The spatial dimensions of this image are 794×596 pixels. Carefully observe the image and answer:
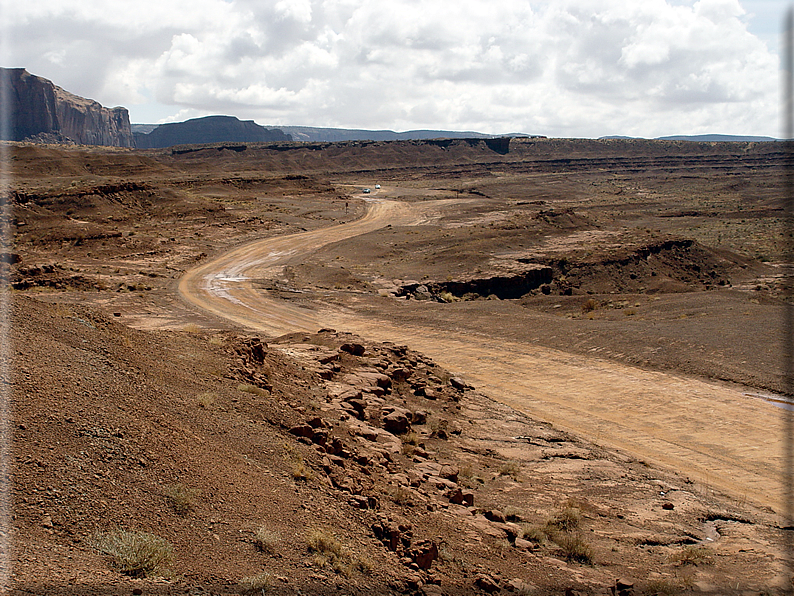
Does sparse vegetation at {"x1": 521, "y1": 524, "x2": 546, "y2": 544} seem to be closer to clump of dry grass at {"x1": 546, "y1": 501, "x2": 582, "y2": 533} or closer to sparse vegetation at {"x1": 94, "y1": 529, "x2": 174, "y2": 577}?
clump of dry grass at {"x1": 546, "y1": 501, "x2": 582, "y2": 533}

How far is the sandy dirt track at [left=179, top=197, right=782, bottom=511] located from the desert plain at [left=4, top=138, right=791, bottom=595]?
0.10 m

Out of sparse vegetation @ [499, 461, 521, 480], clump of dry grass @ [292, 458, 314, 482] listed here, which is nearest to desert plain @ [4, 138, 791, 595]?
clump of dry grass @ [292, 458, 314, 482]

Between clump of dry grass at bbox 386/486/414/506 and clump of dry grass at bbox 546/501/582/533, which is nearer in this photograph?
clump of dry grass at bbox 386/486/414/506

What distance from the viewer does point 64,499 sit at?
7.34 m

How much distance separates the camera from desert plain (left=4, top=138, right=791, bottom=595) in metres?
7.81

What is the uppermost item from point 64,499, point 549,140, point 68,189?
point 549,140

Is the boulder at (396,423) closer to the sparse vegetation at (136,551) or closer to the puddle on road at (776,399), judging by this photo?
the sparse vegetation at (136,551)

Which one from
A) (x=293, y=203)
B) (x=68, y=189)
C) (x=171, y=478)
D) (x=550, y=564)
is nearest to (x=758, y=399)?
(x=550, y=564)

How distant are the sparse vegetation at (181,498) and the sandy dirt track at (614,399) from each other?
1137 cm

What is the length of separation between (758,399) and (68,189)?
62.5m

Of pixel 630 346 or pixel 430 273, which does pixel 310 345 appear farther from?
pixel 430 273

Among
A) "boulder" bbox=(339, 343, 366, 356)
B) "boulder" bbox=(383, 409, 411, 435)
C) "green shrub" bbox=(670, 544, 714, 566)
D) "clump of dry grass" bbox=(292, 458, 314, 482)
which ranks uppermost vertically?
"boulder" bbox=(339, 343, 366, 356)

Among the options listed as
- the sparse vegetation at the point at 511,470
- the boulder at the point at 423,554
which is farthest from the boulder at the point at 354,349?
the boulder at the point at 423,554

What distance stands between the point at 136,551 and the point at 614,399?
16.0 metres
